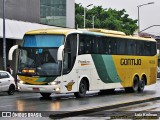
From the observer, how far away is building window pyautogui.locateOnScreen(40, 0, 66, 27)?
4934 centimetres

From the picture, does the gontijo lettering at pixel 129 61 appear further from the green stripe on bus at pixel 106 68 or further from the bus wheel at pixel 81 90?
the bus wheel at pixel 81 90

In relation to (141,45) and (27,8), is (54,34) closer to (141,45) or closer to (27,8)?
(141,45)

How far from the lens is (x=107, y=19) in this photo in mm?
90500

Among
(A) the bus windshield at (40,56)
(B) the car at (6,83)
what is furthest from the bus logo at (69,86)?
(B) the car at (6,83)

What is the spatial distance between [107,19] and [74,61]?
6688cm

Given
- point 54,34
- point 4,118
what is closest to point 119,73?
point 54,34

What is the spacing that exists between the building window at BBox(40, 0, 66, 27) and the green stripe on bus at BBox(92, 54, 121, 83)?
847 inches

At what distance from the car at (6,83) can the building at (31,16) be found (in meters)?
4.89

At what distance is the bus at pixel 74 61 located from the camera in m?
23.2

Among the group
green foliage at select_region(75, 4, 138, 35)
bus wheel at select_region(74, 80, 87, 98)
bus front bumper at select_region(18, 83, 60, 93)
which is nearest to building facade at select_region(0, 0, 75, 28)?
bus wheel at select_region(74, 80, 87, 98)

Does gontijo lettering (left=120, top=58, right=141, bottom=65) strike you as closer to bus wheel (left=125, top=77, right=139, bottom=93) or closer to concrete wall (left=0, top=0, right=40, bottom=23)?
bus wheel (left=125, top=77, right=139, bottom=93)

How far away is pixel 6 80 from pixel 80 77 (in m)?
7.10

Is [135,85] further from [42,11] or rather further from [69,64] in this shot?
[42,11]

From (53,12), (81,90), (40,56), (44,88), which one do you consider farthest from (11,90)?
(53,12)
